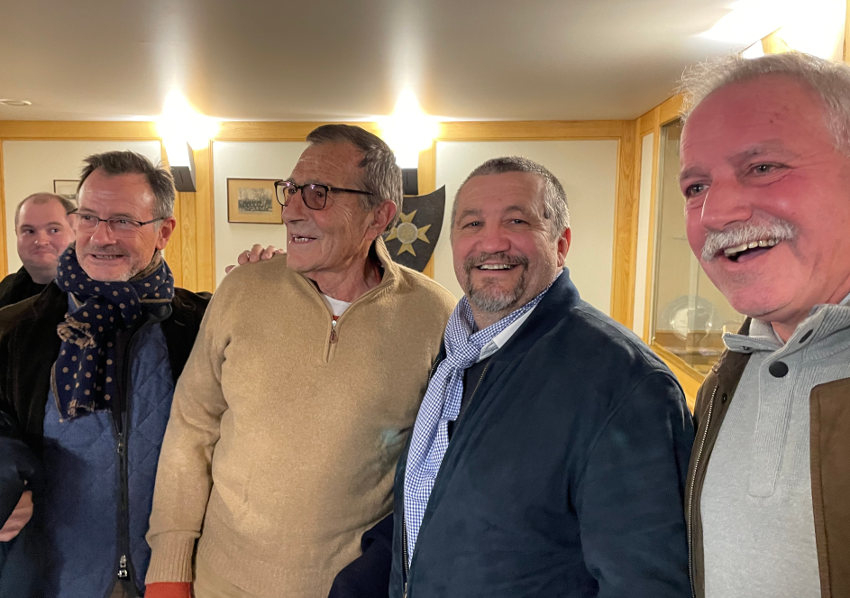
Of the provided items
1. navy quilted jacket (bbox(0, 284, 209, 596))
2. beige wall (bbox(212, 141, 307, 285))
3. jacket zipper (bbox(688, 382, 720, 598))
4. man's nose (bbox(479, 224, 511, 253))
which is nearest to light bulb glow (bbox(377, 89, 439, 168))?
beige wall (bbox(212, 141, 307, 285))

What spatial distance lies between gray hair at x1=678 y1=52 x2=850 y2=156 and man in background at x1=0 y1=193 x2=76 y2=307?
2.43 metres

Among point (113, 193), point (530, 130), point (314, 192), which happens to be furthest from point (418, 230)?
point (113, 193)

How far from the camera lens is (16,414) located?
1.45 m

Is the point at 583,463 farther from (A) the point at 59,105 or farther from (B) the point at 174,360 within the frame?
(A) the point at 59,105

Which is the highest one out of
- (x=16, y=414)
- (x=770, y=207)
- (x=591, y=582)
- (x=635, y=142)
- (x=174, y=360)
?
(x=635, y=142)

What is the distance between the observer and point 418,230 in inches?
188

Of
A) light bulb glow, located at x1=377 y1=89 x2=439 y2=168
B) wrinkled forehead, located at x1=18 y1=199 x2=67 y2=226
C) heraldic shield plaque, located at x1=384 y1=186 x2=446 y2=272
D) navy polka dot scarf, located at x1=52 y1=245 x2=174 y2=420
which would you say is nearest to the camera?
navy polka dot scarf, located at x1=52 y1=245 x2=174 y2=420

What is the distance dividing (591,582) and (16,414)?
53.2 inches

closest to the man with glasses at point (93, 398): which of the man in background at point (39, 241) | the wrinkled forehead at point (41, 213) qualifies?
the man in background at point (39, 241)

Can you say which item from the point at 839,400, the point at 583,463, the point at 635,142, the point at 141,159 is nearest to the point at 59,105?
the point at 141,159

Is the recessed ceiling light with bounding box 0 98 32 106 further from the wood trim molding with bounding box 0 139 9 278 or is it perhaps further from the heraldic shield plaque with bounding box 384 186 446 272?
the heraldic shield plaque with bounding box 384 186 446 272

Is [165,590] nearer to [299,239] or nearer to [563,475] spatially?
[299,239]

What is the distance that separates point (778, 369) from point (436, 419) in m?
0.61

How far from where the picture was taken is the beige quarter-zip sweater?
4.48 ft
